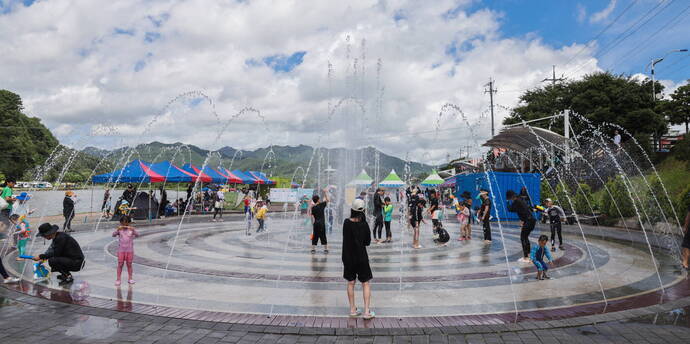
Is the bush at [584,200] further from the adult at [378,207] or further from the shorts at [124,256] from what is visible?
the shorts at [124,256]

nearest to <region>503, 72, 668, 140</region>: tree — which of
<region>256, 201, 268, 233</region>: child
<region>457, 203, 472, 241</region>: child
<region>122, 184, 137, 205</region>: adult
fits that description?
<region>457, 203, 472, 241</region>: child

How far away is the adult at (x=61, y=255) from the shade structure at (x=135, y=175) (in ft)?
54.1

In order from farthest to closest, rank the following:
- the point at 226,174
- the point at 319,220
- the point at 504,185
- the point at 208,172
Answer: the point at 226,174 < the point at 208,172 < the point at 504,185 < the point at 319,220

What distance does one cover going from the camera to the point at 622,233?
18.2 meters

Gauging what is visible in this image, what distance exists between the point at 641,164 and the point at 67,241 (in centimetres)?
4178

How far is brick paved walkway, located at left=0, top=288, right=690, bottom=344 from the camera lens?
535 centimetres

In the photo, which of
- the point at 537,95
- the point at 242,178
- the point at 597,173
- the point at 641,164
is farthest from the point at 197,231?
the point at 537,95

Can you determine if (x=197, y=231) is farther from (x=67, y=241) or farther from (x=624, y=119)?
(x=624, y=119)

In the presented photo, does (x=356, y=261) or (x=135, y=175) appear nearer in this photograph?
(x=356, y=261)

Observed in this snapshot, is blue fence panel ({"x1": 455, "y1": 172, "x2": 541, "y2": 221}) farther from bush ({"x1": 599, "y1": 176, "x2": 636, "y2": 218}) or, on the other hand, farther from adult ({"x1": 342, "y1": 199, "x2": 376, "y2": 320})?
adult ({"x1": 342, "y1": 199, "x2": 376, "y2": 320})

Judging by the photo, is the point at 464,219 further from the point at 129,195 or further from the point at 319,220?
the point at 129,195

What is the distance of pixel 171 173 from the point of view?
2725cm

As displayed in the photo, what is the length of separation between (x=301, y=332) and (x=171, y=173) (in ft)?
79.6

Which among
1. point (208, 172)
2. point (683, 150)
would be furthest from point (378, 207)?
point (683, 150)
